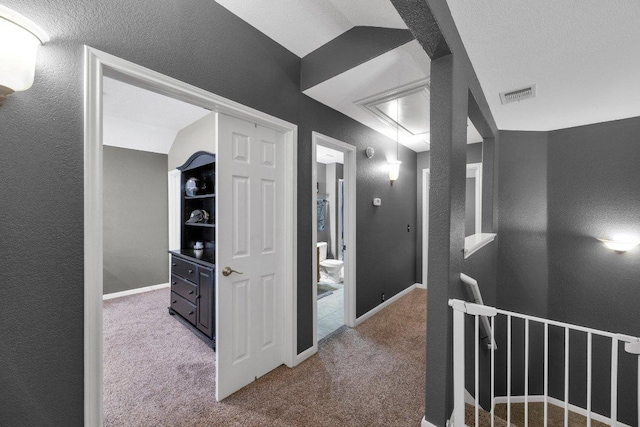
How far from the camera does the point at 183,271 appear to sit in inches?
114

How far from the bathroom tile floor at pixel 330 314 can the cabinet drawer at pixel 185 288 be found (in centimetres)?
140

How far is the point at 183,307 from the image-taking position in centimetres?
297

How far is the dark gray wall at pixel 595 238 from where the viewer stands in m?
2.79

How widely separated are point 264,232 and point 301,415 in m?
1.28

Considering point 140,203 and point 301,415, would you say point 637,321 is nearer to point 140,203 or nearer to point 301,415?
point 301,415

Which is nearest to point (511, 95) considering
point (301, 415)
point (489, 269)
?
point (489, 269)

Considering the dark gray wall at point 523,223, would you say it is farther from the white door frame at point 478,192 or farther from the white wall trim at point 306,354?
the white wall trim at point 306,354

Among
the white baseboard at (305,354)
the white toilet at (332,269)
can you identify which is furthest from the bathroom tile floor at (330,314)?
the white toilet at (332,269)

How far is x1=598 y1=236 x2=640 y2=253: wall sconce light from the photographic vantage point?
2717 mm

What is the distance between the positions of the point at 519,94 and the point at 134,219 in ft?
17.4

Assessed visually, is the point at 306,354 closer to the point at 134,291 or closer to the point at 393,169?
the point at 393,169

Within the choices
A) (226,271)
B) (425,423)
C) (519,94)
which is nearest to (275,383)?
(226,271)

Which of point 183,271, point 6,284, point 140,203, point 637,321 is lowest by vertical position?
point 637,321

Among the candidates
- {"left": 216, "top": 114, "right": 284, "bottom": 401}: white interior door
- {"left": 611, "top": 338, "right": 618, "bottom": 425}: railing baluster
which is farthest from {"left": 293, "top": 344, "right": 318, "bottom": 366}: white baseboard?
{"left": 611, "top": 338, "right": 618, "bottom": 425}: railing baluster
